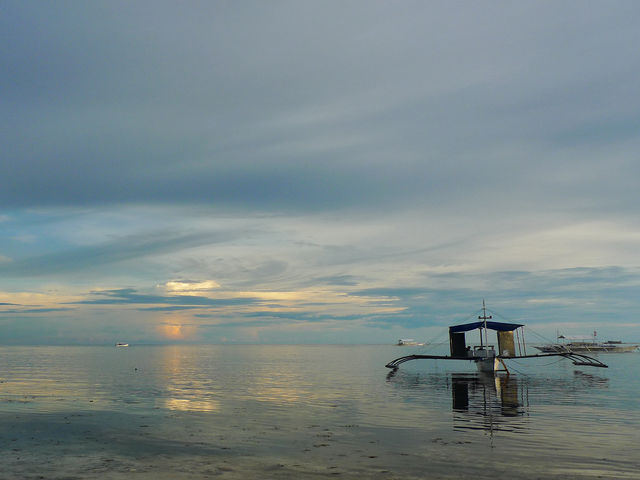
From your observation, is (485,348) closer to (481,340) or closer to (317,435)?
(481,340)

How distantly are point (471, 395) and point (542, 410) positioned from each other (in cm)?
1211

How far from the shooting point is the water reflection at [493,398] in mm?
33344

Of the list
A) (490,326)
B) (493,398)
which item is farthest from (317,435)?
(490,326)

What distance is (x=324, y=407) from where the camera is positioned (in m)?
41.1

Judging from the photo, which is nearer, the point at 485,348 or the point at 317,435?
the point at 317,435

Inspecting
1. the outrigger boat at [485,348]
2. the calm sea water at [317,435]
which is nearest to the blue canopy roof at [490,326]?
the outrigger boat at [485,348]

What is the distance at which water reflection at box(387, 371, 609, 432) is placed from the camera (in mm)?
33344

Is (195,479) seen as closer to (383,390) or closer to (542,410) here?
(542,410)

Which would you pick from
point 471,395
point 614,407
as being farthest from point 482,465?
point 471,395

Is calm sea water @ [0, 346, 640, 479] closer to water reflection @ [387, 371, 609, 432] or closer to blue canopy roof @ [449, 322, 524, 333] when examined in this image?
water reflection @ [387, 371, 609, 432]

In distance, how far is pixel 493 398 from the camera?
4806 centimetres

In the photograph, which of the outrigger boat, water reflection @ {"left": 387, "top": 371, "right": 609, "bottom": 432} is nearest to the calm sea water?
water reflection @ {"left": 387, "top": 371, "right": 609, "bottom": 432}

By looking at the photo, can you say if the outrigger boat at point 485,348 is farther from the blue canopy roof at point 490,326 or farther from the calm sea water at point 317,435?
the calm sea water at point 317,435

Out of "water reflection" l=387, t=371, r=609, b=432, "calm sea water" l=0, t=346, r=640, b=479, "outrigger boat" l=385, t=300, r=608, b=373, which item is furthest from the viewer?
"outrigger boat" l=385, t=300, r=608, b=373
